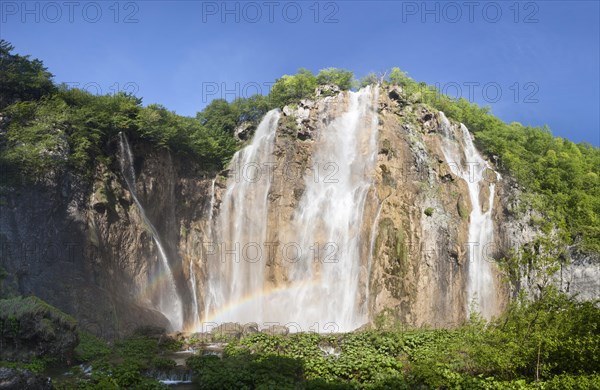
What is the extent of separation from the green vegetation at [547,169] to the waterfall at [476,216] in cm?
229

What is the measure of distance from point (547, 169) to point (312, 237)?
20826mm

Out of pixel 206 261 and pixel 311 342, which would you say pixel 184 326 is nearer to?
pixel 206 261

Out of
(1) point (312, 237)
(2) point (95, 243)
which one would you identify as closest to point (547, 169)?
(1) point (312, 237)

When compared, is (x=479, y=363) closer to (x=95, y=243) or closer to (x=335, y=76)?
(x=95, y=243)

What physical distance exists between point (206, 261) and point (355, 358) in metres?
20.4

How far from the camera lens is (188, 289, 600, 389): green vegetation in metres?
14.9

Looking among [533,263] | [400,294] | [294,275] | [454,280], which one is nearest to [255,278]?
[294,275]

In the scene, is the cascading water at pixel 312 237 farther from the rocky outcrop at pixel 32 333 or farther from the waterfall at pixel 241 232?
the rocky outcrop at pixel 32 333

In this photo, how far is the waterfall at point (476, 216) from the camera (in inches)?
1314

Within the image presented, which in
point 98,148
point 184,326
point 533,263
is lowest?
point 184,326

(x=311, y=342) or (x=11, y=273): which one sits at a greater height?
(x=11, y=273)

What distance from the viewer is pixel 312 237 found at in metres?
35.7

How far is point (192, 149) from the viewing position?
39094mm

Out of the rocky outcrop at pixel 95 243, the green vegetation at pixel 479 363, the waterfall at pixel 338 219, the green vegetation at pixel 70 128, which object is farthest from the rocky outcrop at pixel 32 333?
the waterfall at pixel 338 219
